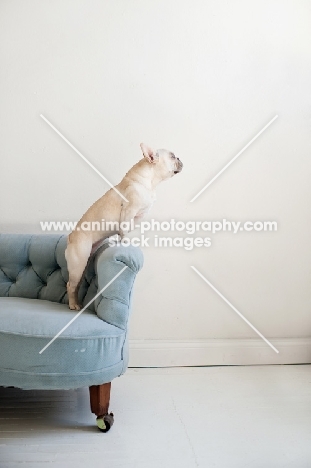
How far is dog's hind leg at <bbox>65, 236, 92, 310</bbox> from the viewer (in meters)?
2.23

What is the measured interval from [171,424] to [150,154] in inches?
47.8

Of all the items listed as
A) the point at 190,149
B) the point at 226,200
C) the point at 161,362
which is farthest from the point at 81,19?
the point at 161,362

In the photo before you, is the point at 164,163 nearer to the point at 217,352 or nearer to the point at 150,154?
the point at 150,154

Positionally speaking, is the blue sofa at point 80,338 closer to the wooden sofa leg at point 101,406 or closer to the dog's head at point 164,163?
the wooden sofa leg at point 101,406

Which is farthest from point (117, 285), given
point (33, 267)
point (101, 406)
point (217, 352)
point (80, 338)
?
point (217, 352)

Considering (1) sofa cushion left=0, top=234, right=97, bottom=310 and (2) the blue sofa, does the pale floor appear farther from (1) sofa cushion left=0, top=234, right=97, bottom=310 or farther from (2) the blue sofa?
(1) sofa cushion left=0, top=234, right=97, bottom=310

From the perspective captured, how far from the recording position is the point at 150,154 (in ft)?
7.37

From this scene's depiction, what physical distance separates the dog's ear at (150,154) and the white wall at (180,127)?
644 mm

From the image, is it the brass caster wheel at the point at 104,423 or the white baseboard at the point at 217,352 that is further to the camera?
the white baseboard at the point at 217,352

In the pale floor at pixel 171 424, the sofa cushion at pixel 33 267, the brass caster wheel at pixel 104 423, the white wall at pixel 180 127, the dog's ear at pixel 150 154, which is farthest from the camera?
the white wall at pixel 180 127

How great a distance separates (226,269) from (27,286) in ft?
3.92

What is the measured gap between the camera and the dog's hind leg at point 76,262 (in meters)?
2.23

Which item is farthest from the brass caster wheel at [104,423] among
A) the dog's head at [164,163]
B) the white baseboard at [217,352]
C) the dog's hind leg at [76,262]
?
the dog's head at [164,163]

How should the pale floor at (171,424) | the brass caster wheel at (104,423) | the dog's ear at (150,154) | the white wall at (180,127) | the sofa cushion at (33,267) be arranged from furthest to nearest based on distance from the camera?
the white wall at (180,127) < the sofa cushion at (33,267) < the dog's ear at (150,154) < the brass caster wheel at (104,423) < the pale floor at (171,424)
